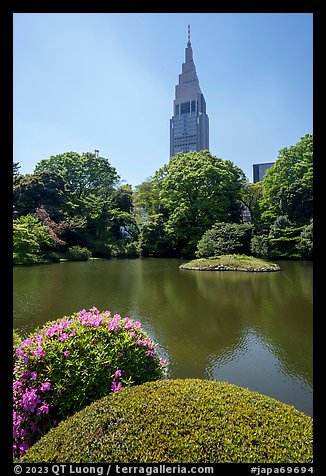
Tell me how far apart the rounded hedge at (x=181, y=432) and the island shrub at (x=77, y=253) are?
16104 millimetres

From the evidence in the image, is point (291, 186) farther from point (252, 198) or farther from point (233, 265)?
point (233, 265)

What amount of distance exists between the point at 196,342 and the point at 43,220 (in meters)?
15.1

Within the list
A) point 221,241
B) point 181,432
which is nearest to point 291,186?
point 221,241

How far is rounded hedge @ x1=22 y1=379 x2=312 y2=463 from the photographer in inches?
42.8

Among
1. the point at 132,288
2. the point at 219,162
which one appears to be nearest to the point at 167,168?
the point at 219,162

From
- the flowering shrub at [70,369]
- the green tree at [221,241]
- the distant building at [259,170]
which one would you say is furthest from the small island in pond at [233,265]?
the distant building at [259,170]

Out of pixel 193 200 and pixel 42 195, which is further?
pixel 193 200

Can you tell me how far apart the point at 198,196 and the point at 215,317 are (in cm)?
1369

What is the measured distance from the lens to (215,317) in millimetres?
5250

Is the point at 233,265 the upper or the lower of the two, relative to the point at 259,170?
lower

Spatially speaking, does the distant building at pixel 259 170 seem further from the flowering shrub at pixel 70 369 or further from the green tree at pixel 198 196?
the flowering shrub at pixel 70 369

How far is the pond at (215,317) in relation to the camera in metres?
3.16
